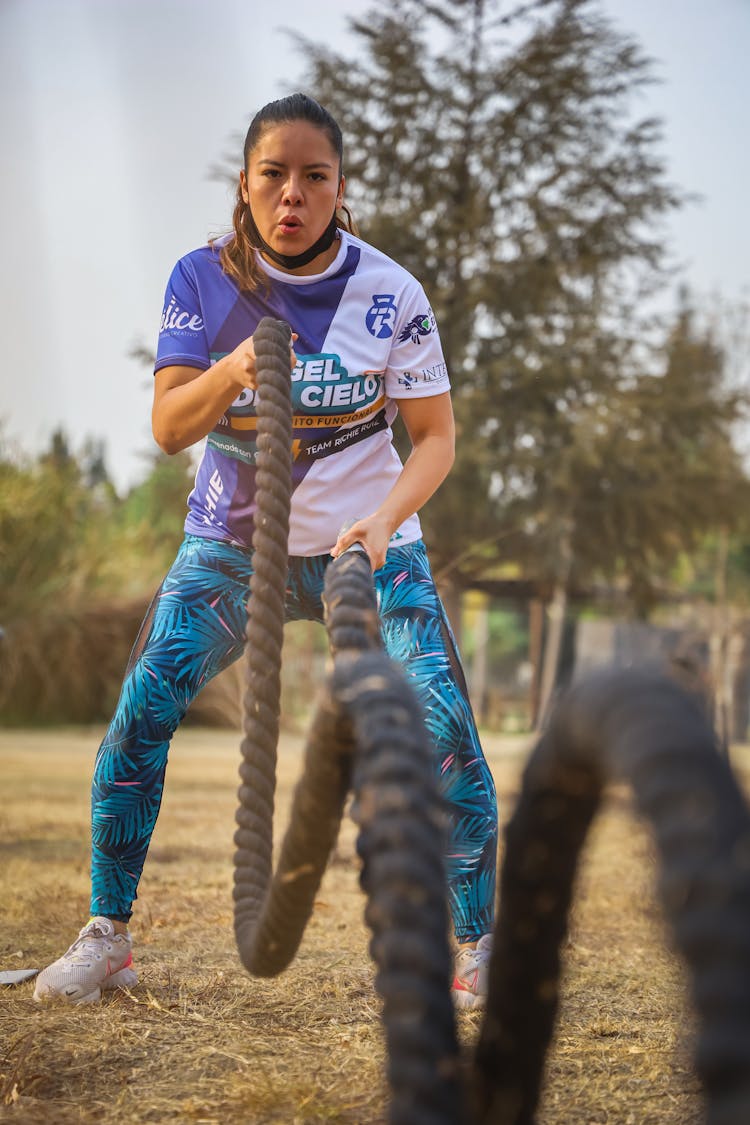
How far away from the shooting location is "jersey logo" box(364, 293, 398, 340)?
264cm

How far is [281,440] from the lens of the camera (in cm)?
200

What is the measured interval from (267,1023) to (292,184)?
1.64 m

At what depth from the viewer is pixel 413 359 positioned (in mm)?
2676

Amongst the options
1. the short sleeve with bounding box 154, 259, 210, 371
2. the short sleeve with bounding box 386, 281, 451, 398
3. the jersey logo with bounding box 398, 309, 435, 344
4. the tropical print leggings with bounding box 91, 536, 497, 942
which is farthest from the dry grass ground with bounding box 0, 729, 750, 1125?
the short sleeve with bounding box 154, 259, 210, 371

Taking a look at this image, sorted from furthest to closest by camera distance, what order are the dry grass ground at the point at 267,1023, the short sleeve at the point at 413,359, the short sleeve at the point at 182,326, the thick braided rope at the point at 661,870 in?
the short sleeve at the point at 413,359 < the short sleeve at the point at 182,326 < the dry grass ground at the point at 267,1023 < the thick braided rope at the point at 661,870

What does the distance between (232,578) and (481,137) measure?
889 cm

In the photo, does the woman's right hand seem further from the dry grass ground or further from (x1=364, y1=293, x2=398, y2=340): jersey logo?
the dry grass ground

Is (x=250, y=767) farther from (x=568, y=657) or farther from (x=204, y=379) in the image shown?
(x=568, y=657)

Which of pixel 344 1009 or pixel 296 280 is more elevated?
pixel 296 280

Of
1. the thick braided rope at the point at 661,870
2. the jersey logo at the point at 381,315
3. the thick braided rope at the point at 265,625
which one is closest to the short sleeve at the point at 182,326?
the jersey logo at the point at 381,315

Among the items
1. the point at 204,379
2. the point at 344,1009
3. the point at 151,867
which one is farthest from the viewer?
the point at 151,867

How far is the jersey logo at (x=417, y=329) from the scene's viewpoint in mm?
2684

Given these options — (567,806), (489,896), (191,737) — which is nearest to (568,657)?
(191,737)

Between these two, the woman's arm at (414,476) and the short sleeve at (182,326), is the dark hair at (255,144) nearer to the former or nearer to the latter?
the short sleeve at (182,326)
